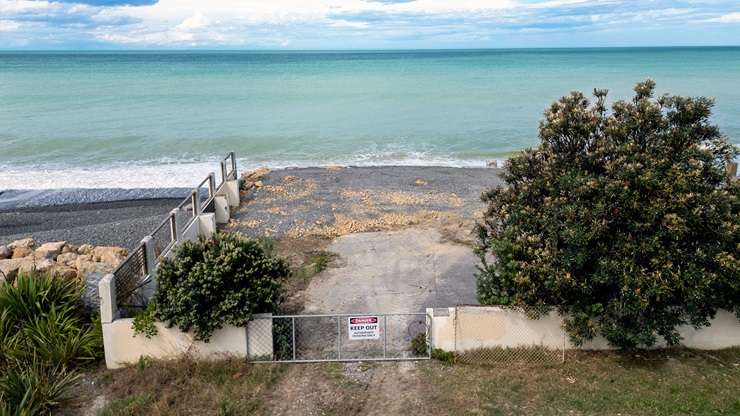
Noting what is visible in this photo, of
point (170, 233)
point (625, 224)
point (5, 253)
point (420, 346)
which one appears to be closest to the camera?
point (625, 224)

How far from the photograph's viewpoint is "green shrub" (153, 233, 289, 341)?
37.9 ft

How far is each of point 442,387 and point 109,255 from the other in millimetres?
9659

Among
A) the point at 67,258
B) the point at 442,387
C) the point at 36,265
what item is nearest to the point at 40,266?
the point at 36,265

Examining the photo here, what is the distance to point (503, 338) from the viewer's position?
1212cm

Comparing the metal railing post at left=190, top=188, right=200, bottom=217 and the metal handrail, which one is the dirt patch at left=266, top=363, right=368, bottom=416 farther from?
the metal railing post at left=190, top=188, right=200, bottom=217

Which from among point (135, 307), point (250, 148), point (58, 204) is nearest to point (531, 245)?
point (135, 307)

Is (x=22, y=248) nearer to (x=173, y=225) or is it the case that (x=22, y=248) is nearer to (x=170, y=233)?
(x=170, y=233)

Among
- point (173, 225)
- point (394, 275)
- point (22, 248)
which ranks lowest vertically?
point (394, 275)

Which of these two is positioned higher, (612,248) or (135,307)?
(612,248)

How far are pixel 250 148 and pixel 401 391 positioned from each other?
112 feet

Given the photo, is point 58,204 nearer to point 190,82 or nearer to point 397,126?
point 397,126

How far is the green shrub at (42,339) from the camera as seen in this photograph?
10.4 metres

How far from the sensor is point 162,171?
3541 centimetres

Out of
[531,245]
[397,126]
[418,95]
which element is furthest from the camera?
[418,95]
